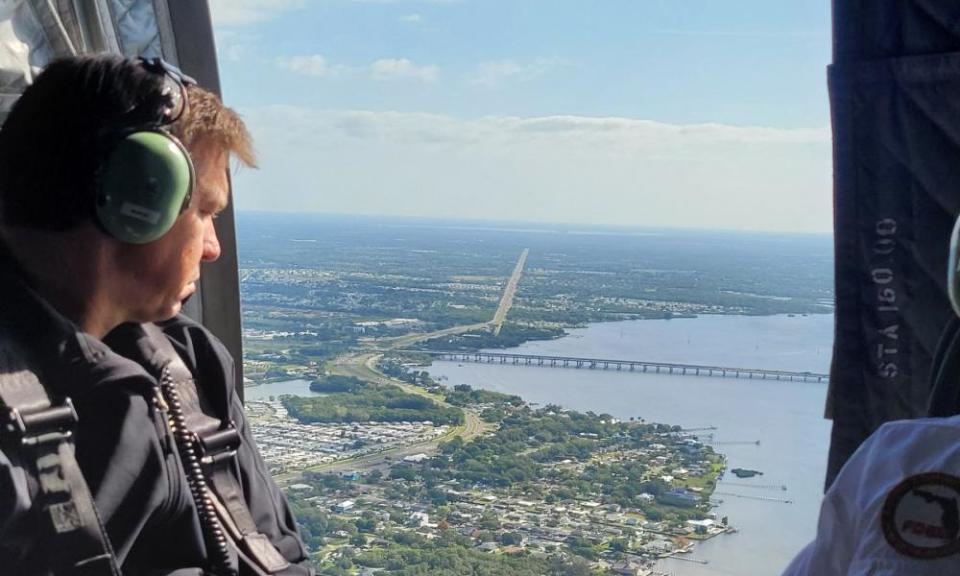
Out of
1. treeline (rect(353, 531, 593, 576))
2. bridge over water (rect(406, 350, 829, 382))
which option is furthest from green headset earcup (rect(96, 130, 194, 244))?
bridge over water (rect(406, 350, 829, 382))

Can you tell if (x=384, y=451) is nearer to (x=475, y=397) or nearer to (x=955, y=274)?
(x=475, y=397)

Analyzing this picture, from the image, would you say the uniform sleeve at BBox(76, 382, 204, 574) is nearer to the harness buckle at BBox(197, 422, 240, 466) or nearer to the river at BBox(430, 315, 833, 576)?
the harness buckle at BBox(197, 422, 240, 466)

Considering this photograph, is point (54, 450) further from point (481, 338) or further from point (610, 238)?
point (610, 238)

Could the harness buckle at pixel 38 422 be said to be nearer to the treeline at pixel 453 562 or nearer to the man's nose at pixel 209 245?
the man's nose at pixel 209 245

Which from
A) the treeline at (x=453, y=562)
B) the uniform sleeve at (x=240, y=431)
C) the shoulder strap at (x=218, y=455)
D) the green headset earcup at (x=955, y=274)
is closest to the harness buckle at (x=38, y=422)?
the shoulder strap at (x=218, y=455)

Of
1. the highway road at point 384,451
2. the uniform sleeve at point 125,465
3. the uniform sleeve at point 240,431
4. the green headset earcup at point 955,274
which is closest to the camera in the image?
the green headset earcup at point 955,274

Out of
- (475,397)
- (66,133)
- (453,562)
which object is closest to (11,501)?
(66,133)
